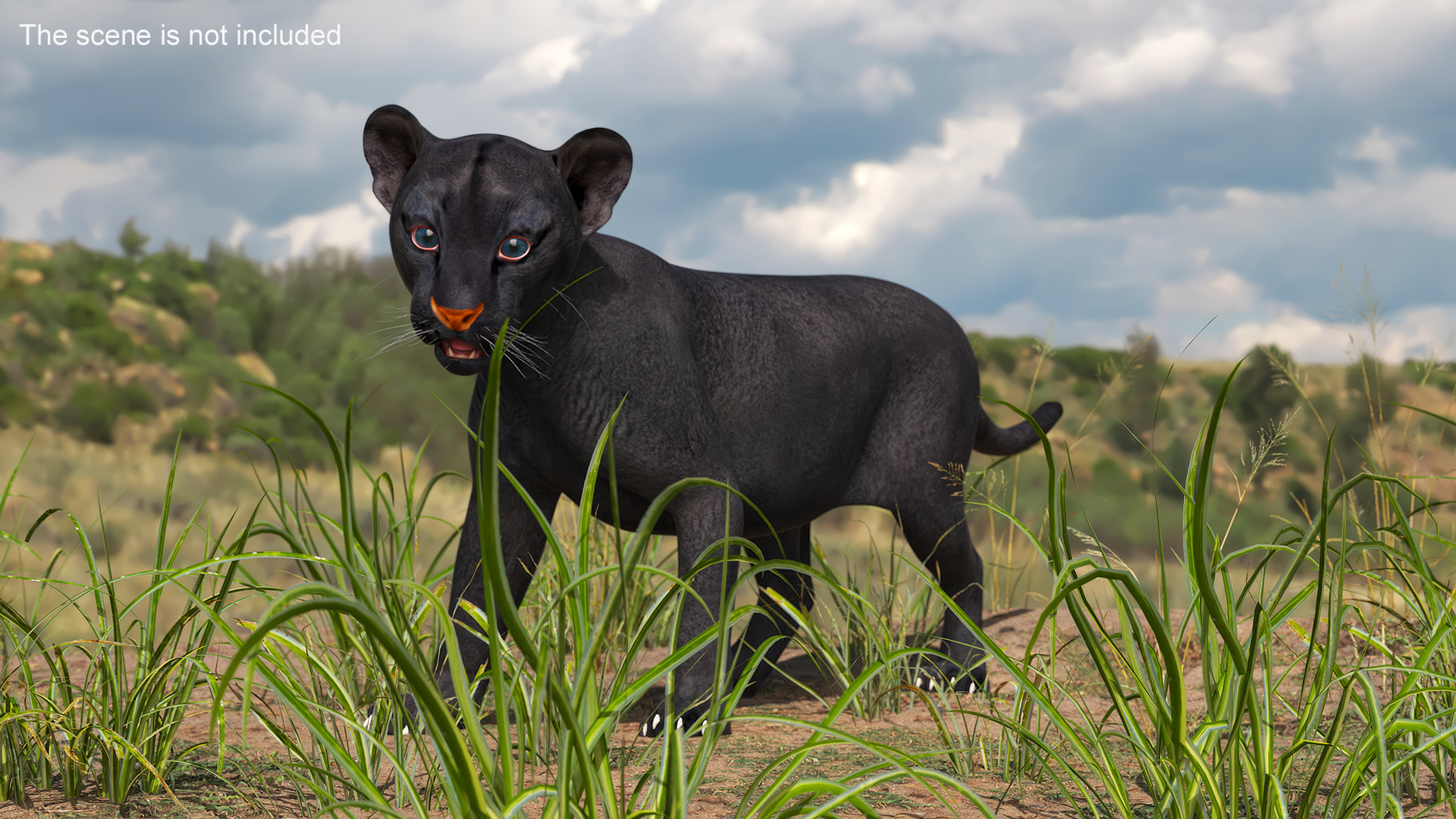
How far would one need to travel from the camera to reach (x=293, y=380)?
36.1 ft

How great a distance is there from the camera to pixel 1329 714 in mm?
2805

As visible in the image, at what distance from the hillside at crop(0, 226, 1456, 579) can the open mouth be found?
6912mm

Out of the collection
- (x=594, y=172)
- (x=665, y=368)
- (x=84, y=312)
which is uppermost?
(x=84, y=312)

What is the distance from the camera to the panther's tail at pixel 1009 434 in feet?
11.4

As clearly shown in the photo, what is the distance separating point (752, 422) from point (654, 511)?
144 cm

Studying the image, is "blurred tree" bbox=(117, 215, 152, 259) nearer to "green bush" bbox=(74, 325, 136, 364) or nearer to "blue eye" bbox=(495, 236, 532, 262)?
"green bush" bbox=(74, 325, 136, 364)

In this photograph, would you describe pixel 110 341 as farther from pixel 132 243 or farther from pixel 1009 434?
pixel 1009 434

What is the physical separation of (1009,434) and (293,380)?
9.26 metres

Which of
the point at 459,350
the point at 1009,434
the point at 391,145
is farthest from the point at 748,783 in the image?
the point at 1009,434

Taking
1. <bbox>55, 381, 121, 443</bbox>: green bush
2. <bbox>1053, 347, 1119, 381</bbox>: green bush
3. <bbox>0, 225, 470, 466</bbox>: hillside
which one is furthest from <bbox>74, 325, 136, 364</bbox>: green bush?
<bbox>1053, 347, 1119, 381</bbox>: green bush

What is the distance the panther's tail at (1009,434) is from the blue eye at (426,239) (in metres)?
1.94

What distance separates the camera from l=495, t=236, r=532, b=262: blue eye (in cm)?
220

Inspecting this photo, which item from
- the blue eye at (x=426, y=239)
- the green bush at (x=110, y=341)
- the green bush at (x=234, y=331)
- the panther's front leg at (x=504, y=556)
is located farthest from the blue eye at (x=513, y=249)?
the green bush at (x=234, y=331)

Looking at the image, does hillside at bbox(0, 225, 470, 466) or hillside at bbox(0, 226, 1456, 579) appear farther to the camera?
hillside at bbox(0, 225, 470, 466)
